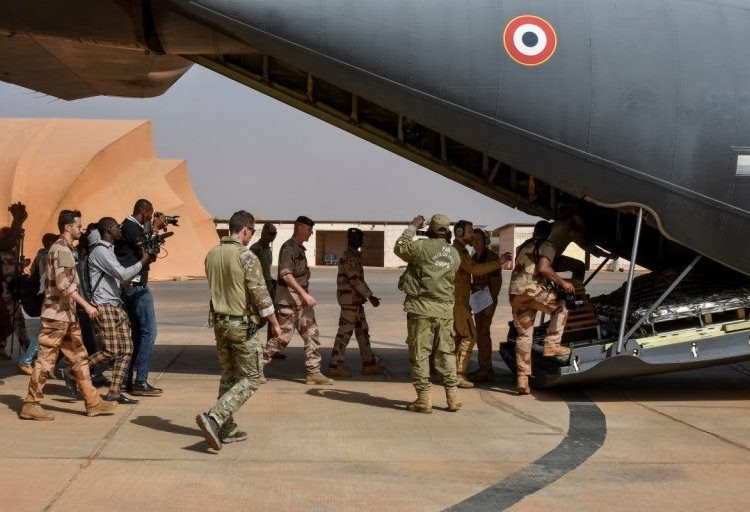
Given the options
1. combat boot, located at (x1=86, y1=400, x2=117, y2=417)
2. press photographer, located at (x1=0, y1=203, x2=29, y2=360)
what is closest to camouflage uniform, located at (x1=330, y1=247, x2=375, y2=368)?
combat boot, located at (x1=86, y1=400, x2=117, y2=417)

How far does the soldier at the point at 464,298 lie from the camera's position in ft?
31.7

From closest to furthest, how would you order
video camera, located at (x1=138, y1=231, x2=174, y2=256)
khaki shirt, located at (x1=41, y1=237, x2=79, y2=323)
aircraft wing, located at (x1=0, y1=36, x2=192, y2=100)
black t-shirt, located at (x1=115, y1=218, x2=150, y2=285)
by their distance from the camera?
khaki shirt, located at (x1=41, y1=237, x2=79, y2=323)
video camera, located at (x1=138, y1=231, x2=174, y2=256)
black t-shirt, located at (x1=115, y1=218, x2=150, y2=285)
aircraft wing, located at (x1=0, y1=36, x2=192, y2=100)

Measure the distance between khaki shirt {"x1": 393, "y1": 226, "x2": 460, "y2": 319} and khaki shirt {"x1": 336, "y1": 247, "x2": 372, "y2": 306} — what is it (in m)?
1.95

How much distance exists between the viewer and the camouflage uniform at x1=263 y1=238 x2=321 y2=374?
945 centimetres

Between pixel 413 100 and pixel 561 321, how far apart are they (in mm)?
2872

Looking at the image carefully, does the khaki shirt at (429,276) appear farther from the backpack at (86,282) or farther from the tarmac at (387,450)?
the backpack at (86,282)

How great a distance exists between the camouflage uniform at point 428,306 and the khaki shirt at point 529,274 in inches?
44.3

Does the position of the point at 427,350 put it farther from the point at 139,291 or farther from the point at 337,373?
the point at 139,291

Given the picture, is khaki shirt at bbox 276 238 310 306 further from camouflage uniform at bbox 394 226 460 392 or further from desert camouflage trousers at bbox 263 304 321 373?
camouflage uniform at bbox 394 226 460 392

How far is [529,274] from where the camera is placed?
898cm

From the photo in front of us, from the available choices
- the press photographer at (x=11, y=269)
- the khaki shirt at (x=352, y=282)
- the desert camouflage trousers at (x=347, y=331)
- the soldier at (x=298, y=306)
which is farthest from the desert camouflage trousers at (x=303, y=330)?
the press photographer at (x=11, y=269)

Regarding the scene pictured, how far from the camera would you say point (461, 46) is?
827 centimetres

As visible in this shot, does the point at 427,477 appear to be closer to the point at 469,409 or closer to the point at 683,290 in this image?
the point at 469,409

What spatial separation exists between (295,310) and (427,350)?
2.15 meters
